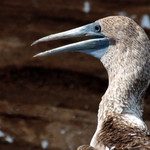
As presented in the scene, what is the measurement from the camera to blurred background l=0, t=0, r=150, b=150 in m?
3.60

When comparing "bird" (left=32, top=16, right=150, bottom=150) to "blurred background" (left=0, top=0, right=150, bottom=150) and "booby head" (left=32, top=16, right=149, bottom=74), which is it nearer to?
"booby head" (left=32, top=16, right=149, bottom=74)

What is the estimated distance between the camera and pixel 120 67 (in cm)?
197

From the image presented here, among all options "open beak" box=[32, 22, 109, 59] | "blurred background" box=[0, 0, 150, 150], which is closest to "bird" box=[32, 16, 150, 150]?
"open beak" box=[32, 22, 109, 59]

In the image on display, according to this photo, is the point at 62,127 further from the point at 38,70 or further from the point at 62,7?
the point at 62,7

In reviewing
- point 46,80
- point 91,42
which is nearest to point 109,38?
point 91,42

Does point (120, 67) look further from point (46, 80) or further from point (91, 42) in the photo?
point (46, 80)

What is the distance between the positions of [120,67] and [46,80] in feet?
6.21

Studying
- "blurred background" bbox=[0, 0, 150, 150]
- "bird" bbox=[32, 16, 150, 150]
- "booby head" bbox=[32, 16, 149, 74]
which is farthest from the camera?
"blurred background" bbox=[0, 0, 150, 150]

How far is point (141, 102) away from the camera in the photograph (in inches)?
77.4

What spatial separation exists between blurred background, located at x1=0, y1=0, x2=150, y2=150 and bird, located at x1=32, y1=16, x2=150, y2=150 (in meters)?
1.55

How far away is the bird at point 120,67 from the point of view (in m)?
1.84

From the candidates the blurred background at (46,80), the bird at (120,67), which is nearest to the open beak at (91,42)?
the bird at (120,67)

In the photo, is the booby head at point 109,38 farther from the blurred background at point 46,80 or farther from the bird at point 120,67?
the blurred background at point 46,80

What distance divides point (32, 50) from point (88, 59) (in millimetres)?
493
